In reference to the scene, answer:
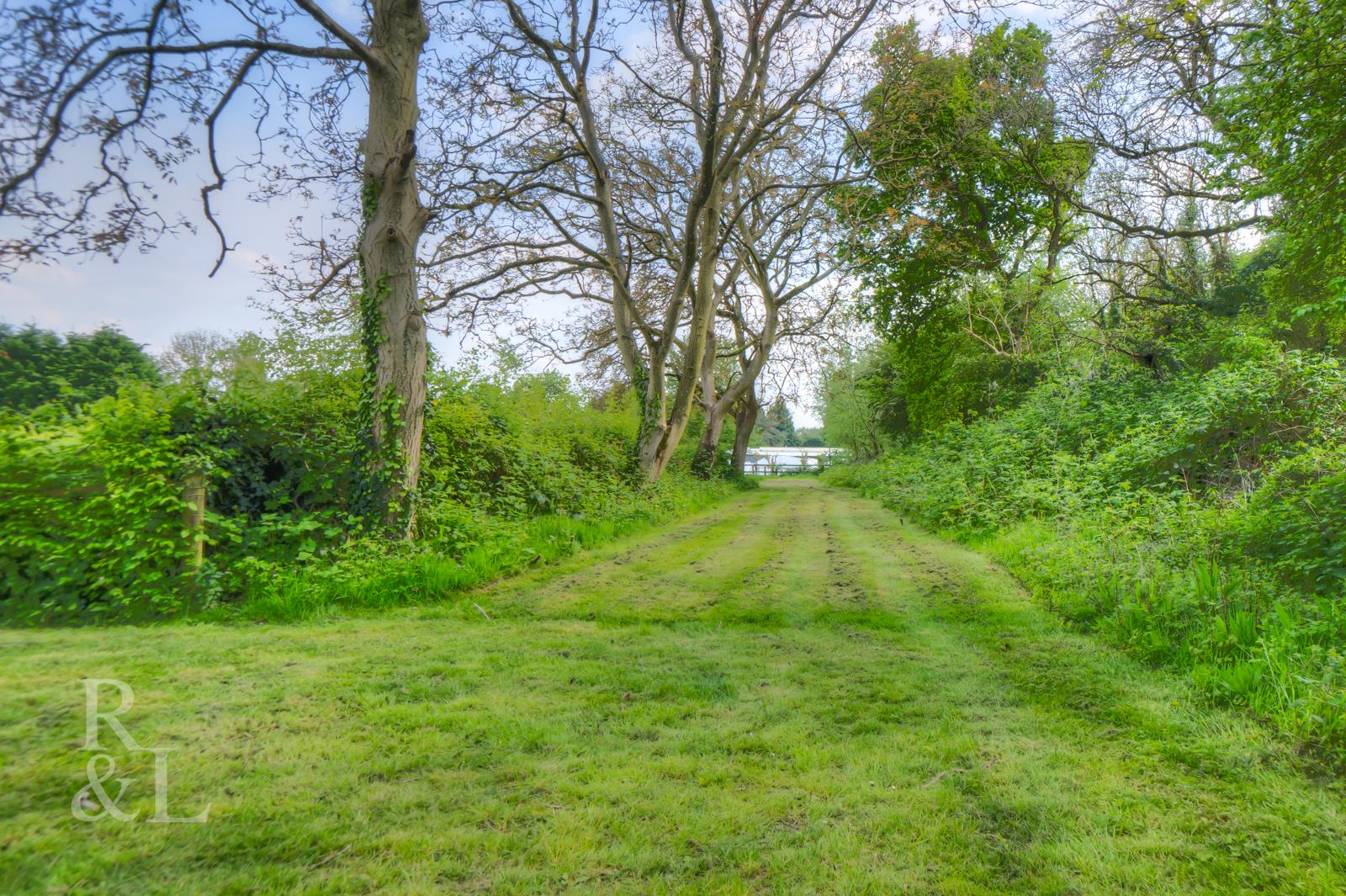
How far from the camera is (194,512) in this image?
5188 millimetres

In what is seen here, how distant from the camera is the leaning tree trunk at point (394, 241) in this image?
684 centimetres

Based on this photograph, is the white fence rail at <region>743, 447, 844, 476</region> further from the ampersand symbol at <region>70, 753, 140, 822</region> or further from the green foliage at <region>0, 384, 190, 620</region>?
the ampersand symbol at <region>70, 753, 140, 822</region>

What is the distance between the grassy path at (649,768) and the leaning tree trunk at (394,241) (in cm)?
273

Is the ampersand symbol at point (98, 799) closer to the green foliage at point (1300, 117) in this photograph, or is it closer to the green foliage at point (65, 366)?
the green foliage at point (65, 366)

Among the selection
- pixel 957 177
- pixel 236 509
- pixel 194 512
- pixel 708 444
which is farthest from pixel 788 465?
pixel 194 512

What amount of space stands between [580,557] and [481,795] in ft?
18.0

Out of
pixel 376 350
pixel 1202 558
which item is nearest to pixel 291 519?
pixel 376 350

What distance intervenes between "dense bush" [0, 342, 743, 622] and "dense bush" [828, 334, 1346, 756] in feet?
18.3

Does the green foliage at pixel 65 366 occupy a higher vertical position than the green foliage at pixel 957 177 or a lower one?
lower

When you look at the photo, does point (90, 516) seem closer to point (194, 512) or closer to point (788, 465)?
point (194, 512)

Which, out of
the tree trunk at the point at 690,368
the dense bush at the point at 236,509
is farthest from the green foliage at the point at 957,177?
the dense bush at the point at 236,509

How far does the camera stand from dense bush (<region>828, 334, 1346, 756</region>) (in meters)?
3.46
